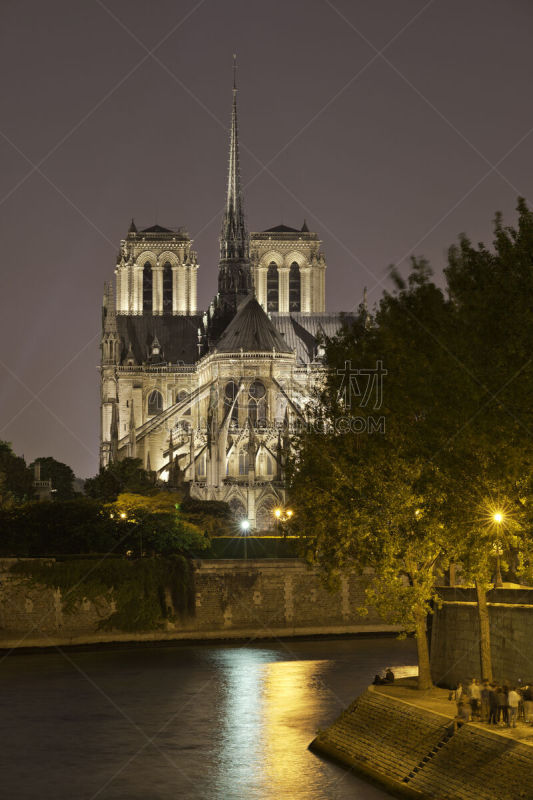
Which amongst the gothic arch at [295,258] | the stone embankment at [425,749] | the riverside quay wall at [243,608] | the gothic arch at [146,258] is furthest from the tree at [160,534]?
the gothic arch at [146,258]

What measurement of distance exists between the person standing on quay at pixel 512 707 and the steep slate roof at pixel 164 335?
313 ft

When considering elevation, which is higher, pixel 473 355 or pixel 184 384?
pixel 184 384

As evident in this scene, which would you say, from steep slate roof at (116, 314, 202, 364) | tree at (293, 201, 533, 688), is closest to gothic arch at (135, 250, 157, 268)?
steep slate roof at (116, 314, 202, 364)

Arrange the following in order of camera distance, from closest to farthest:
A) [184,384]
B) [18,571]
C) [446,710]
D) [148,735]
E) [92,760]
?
[446,710] → [92,760] → [148,735] → [18,571] → [184,384]

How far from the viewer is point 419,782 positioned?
85.2 feet

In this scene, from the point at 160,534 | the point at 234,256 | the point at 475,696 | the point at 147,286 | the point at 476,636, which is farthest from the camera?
the point at 147,286

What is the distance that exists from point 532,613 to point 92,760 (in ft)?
39.3

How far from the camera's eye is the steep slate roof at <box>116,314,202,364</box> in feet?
392

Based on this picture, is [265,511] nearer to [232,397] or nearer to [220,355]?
[232,397]

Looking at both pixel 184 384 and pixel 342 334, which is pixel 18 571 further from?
pixel 184 384

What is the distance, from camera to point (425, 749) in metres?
26.3

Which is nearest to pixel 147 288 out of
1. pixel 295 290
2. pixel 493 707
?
pixel 295 290

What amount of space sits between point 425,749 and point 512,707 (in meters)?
2.38

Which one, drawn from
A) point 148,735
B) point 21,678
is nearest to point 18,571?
point 21,678
